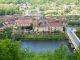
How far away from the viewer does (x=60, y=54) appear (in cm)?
523

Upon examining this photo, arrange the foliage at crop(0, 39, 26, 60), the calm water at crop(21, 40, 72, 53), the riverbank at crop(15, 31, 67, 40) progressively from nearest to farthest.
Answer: the foliage at crop(0, 39, 26, 60)
the calm water at crop(21, 40, 72, 53)
the riverbank at crop(15, 31, 67, 40)

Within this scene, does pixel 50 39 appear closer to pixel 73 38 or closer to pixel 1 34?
pixel 73 38

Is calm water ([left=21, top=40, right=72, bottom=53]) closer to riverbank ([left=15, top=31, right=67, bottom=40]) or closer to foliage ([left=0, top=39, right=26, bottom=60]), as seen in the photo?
riverbank ([left=15, top=31, right=67, bottom=40])

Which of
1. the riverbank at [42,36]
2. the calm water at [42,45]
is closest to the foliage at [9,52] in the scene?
the calm water at [42,45]

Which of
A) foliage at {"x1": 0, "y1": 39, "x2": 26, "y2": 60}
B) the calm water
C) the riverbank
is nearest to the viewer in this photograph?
foliage at {"x1": 0, "y1": 39, "x2": 26, "y2": 60}

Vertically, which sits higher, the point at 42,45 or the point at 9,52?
the point at 9,52

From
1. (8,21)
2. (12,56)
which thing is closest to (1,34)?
(8,21)

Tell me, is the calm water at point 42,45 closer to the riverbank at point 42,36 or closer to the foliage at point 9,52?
the riverbank at point 42,36

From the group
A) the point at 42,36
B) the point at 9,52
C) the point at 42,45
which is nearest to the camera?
the point at 9,52

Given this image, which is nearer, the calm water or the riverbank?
the calm water

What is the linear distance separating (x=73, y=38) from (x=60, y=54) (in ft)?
22.0

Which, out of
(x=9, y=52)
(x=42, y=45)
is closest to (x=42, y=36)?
(x=42, y=45)

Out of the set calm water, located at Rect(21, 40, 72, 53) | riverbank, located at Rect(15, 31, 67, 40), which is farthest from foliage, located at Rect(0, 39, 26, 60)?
riverbank, located at Rect(15, 31, 67, 40)

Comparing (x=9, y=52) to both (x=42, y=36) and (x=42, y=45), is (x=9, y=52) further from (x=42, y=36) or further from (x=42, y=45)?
(x=42, y=36)
